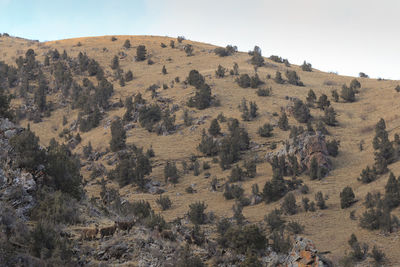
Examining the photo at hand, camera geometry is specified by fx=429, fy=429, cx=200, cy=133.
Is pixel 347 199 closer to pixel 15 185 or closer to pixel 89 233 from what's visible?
pixel 89 233

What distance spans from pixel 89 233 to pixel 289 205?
1797 cm

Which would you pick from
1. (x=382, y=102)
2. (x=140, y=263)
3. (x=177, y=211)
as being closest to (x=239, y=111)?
(x=382, y=102)

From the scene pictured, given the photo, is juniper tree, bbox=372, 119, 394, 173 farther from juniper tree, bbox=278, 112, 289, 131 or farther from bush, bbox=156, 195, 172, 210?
bush, bbox=156, 195, 172, 210

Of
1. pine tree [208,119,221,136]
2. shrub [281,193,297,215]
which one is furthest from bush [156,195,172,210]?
pine tree [208,119,221,136]

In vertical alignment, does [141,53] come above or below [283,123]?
above

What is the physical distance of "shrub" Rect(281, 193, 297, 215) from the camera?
88.8 ft

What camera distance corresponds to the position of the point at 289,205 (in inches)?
1071

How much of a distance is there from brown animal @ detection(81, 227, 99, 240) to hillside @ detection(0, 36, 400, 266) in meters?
0.62

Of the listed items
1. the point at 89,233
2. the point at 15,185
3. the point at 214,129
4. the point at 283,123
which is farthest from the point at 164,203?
the point at 283,123

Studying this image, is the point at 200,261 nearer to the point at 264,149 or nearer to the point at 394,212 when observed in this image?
the point at 394,212

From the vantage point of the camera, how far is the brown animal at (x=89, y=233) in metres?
11.5

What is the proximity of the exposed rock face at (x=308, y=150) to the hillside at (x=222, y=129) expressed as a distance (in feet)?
3.16

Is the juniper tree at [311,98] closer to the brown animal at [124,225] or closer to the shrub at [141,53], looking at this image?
the shrub at [141,53]

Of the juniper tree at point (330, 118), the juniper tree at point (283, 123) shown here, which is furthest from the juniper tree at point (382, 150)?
the juniper tree at point (283, 123)
